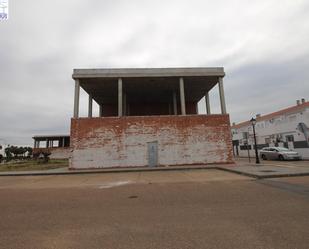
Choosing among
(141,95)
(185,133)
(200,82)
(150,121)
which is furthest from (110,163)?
(200,82)

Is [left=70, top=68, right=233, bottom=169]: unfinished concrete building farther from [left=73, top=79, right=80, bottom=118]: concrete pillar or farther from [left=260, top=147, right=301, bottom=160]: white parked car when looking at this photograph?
[left=260, top=147, right=301, bottom=160]: white parked car

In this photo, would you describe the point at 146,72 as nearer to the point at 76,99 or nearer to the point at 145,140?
the point at 145,140

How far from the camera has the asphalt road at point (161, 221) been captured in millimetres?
3814

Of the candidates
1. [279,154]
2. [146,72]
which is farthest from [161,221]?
[279,154]

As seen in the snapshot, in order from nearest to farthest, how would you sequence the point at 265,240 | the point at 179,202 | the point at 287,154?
the point at 265,240, the point at 179,202, the point at 287,154

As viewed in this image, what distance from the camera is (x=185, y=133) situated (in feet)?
67.2

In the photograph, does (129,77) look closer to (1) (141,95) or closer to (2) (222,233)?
(1) (141,95)

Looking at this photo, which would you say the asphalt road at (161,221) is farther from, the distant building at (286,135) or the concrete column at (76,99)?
the distant building at (286,135)

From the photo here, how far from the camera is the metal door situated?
20219mm

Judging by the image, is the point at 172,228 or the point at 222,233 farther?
the point at 172,228

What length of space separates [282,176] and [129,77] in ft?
48.2

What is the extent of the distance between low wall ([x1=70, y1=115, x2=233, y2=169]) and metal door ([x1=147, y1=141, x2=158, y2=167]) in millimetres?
275

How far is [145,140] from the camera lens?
66.5 ft

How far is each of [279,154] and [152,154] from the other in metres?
13.8
